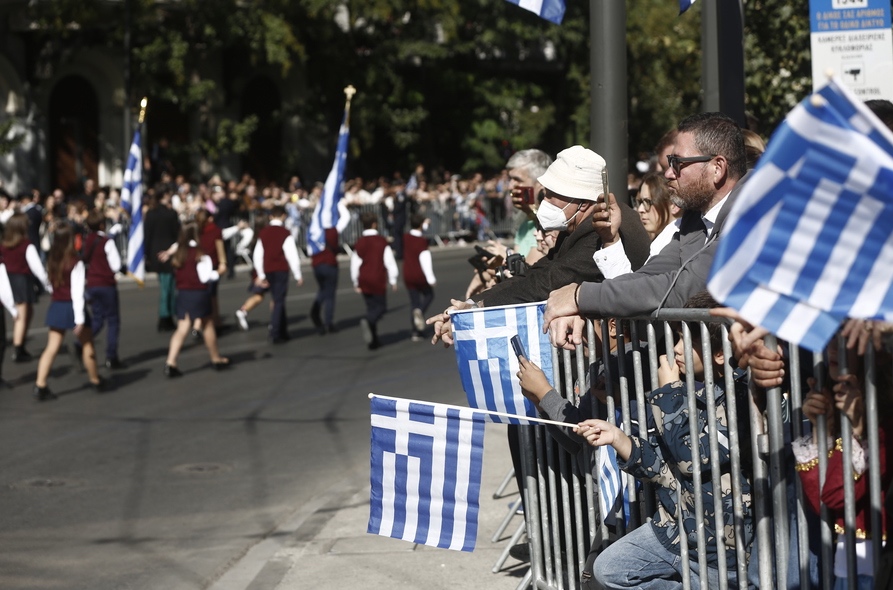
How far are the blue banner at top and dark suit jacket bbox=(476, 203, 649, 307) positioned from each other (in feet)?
6.65

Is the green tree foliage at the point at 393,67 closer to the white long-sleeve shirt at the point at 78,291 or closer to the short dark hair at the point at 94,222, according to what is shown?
the short dark hair at the point at 94,222

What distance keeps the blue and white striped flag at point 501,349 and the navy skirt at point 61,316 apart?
8811 millimetres

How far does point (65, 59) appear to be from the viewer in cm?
3353

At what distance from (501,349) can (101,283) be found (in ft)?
34.2

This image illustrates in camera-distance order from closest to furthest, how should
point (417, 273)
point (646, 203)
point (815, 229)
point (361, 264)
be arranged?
point (815, 229) → point (646, 203) → point (361, 264) → point (417, 273)

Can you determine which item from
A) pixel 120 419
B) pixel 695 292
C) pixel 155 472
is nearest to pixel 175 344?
pixel 120 419

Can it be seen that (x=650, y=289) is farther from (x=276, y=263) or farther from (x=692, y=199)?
(x=276, y=263)

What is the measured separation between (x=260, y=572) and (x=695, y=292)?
3336 mm

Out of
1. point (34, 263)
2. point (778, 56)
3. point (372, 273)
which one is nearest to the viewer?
point (778, 56)

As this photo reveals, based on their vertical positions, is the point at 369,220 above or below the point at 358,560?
above

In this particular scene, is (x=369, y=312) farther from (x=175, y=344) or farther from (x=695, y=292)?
(x=695, y=292)

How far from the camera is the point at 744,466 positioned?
379cm

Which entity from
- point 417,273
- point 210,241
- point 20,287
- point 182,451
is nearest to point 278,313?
point 210,241

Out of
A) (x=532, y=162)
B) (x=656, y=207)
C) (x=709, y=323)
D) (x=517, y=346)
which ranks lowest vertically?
(x=517, y=346)
